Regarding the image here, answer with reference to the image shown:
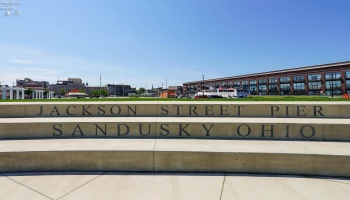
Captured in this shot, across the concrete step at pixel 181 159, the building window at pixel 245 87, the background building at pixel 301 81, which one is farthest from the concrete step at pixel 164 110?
the building window at pixel 245 87

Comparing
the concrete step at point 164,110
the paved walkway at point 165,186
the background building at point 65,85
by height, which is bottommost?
the paved walkway at point 165,186

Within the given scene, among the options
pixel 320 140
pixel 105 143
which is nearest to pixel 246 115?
pixel 320 140

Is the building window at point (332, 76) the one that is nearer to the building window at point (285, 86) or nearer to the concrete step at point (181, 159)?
the building window at point (285, 86)

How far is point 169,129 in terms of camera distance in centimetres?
496

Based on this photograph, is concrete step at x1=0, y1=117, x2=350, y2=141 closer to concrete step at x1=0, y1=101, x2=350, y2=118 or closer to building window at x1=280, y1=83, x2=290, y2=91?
concrete step at x1=0, y1=101, x2=350, y2=118

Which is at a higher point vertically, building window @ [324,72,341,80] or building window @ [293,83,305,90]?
building window @ [324,72,341,80]

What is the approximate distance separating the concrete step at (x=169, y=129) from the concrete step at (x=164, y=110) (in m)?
0.81

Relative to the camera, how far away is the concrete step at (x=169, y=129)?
4.72 meters

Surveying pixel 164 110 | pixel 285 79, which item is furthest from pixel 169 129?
pixel 285 79

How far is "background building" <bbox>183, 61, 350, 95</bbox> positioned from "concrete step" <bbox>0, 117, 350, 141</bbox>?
245ft

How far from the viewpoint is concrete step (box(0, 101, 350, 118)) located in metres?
5.70

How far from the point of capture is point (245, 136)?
4.83 m

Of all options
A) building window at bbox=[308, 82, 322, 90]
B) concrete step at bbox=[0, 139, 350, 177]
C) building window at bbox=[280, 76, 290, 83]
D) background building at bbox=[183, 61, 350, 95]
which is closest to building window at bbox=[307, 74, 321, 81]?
background building at bbox=[183, 61, 350, 95]

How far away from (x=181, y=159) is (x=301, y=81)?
9529 centimetres
